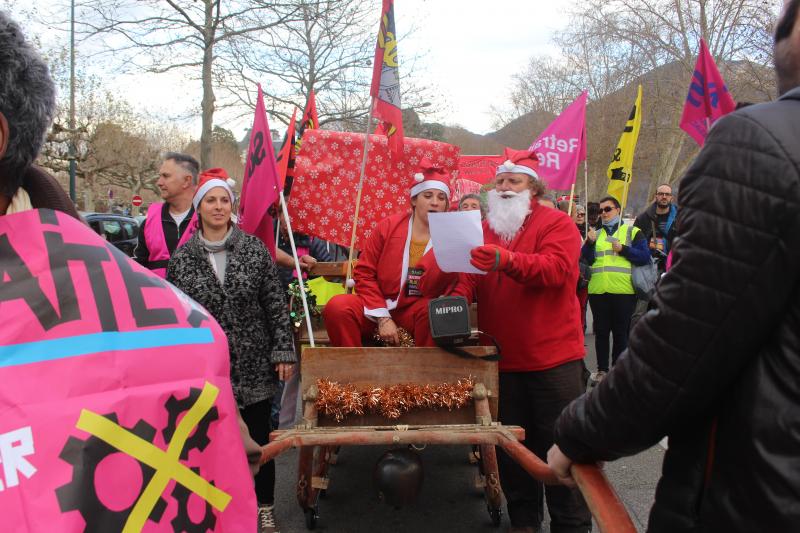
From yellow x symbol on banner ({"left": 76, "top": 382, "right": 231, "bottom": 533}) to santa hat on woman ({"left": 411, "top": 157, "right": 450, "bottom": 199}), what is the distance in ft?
10.4

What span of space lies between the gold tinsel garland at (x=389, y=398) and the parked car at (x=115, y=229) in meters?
12.4

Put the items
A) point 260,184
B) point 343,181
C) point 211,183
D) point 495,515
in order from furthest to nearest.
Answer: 1. point 343,181
2. point 260,184
3. point 495,515
4. point 211,183

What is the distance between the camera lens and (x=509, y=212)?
354 centimetres

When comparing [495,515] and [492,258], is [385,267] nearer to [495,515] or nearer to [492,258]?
[492,258]

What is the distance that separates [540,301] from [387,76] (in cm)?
217

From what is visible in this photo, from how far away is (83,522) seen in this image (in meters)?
1.06

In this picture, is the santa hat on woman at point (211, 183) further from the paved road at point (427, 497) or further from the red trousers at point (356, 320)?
the paved road at point (427, 497)

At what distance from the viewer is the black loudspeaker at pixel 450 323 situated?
3150 mm

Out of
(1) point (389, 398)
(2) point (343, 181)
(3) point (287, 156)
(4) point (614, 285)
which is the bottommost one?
(1) point (389, 398)

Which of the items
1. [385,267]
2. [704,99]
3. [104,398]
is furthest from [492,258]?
[704,99]

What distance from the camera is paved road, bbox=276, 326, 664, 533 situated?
3.99 meters

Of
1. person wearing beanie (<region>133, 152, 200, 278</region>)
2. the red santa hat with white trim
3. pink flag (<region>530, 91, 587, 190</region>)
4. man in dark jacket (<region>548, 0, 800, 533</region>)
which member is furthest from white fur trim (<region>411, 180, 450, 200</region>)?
man in dark jacket (<region>548, 0, 800, 533</region>)

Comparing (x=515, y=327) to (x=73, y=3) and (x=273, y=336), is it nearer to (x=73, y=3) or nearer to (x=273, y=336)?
(x=273, y=336)

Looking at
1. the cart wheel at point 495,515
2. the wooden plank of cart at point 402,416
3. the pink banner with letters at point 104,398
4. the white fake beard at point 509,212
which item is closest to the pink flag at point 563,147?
the white fake beard at point 509,212
